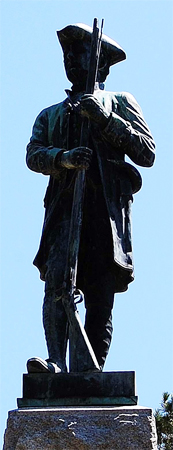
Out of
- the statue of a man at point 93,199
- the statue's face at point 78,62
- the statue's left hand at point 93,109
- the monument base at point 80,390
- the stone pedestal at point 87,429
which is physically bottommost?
the stone pedestal at point 87,429

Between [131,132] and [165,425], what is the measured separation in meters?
10.6

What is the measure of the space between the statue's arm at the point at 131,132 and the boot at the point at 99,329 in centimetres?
112

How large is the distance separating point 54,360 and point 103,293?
621mm


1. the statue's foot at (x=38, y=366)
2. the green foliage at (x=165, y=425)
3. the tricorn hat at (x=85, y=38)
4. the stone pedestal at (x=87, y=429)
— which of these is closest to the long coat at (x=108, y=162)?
the tricorn hat at (x=85, y=38)

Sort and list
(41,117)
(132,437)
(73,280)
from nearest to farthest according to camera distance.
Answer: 1. (132,437)
2. (73,280)
3. (41,117)

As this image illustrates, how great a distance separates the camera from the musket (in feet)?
30.0

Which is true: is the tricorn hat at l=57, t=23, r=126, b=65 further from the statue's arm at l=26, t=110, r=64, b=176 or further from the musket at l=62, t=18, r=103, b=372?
the statue's arm at l=26, t=110, r=64, b=176

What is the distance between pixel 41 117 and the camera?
10.1m

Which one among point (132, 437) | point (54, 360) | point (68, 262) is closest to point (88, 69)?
point (68, 262)

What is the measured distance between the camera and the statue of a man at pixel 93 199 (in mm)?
9492

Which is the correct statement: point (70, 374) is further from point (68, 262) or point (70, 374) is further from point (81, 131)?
point (81, 131)

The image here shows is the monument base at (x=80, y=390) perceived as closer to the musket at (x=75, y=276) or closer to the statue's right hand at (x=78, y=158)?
the musket at (x=75, y=276)

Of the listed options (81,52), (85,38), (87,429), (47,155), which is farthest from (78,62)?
(87,429)

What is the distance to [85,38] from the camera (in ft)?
33.0
